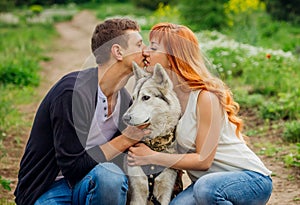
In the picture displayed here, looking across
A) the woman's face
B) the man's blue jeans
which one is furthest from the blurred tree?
the man's blue jeans

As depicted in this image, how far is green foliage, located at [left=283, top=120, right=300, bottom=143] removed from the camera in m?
7.15

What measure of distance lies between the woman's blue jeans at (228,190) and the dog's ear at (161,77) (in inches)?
26.4

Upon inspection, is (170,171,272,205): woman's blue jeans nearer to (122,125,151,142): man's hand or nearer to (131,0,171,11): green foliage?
(122,125,151,142): man's hand

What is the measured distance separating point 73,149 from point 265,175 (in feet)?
4.30

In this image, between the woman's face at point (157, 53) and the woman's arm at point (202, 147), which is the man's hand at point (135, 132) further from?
the woman's face at point (157, 53)

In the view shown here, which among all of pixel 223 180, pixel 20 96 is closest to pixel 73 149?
pixel 223 180

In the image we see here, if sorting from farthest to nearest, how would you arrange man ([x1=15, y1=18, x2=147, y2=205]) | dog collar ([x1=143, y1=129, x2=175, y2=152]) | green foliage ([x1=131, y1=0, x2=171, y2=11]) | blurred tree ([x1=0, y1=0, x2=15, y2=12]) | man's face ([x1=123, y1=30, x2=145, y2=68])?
1. green foliage ([x1=131, y1=0, x2=171, y2=11])
2. blurred tree ([x1=0, y1=0, x2=15, y2=12])
3. man's face ([x1=123, y1=30, x2=145, y2=68])
4. dog collar ([x1=143, y1=129, x2=175, y2=152])
5. man ([x1=15, y1=18, x2=147, y2=205])

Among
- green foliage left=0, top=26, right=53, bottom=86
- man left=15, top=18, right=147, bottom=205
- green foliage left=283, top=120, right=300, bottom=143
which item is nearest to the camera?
man left=15, top=18, right=147, bottom=205

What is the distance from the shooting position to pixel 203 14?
1938cm

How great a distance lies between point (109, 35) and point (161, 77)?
527mm

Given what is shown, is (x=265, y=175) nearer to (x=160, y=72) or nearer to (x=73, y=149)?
(x=160, y=72)

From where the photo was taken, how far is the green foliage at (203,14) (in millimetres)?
18922

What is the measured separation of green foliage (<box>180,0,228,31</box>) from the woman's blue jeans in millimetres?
14895

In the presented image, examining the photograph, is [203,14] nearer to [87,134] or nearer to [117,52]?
[117,52]
